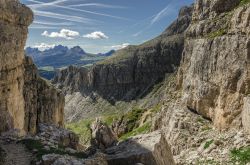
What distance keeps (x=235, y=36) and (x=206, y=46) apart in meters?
7.66

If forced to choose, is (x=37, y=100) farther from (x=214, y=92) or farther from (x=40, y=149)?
(x=40, y=149)

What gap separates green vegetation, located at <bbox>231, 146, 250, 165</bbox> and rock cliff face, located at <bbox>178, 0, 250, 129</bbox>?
6.38 metres

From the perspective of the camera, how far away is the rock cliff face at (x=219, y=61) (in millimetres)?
50312

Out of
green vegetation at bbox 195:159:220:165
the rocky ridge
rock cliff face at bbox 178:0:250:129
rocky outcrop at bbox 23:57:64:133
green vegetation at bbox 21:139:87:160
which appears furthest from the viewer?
rocky outcrop at bbox 23:57:64:133

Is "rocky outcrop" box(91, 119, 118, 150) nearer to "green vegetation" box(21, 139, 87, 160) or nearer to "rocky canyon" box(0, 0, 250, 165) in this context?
"rocky canyon" box(0, 0, 250, 165)

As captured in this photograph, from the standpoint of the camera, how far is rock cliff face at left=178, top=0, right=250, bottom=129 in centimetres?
5031

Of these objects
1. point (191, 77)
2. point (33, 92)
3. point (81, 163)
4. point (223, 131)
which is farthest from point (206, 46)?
point (81, 163)

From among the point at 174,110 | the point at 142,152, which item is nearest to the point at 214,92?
the point at 174,110

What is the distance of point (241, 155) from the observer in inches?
1619

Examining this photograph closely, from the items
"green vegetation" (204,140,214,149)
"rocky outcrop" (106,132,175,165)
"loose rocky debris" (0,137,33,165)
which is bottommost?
"green vegetation" (204,140,214,149)

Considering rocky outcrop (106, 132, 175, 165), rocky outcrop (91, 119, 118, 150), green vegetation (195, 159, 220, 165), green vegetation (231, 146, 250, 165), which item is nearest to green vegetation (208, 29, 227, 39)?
green vegetation (231, 146, 250, 165)

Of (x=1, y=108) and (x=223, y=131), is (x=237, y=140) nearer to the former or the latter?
(x=223, y=131)

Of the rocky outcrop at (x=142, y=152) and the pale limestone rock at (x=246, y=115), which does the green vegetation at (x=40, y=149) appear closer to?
the rocky outcrop at (x=142, y=152)

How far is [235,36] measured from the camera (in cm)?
5319
